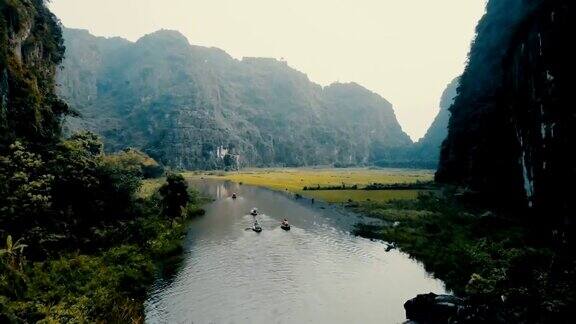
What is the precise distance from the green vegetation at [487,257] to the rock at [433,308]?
4.17ft

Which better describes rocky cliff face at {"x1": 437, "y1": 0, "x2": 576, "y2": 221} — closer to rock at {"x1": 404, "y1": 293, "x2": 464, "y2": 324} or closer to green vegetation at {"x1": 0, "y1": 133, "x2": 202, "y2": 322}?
rock at {"x1": 404, "y1": 293, "x2": 464, "y2": 324}

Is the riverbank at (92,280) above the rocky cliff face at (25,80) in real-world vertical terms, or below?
below

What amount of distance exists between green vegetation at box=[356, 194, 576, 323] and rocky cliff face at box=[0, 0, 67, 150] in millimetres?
39933

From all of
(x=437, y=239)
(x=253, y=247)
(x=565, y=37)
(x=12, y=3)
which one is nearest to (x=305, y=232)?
(x=253, y=247)

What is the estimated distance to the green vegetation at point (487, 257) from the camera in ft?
82.0

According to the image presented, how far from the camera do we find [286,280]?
41125 mm

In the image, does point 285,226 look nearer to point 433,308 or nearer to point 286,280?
point 286,280

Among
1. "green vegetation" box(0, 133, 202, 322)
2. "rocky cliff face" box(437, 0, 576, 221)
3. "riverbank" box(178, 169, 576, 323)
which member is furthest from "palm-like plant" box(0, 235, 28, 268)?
"rocky cliff face" box(437, 0, 576, 221)

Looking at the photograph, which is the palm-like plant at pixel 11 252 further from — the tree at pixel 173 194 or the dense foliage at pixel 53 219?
the tree at pixel 173 194

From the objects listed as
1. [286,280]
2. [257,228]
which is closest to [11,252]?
[286,280]

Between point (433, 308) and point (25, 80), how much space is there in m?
44.8

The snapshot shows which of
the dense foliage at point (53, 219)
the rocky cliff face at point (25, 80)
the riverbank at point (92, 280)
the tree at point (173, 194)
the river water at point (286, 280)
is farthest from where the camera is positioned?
the tree at point (173, 194)

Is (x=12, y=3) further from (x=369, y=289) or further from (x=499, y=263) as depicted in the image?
(x=499, y=263)

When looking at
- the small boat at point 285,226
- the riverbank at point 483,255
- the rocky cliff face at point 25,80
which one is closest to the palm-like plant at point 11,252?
the rocky cliff face at point 25,80
